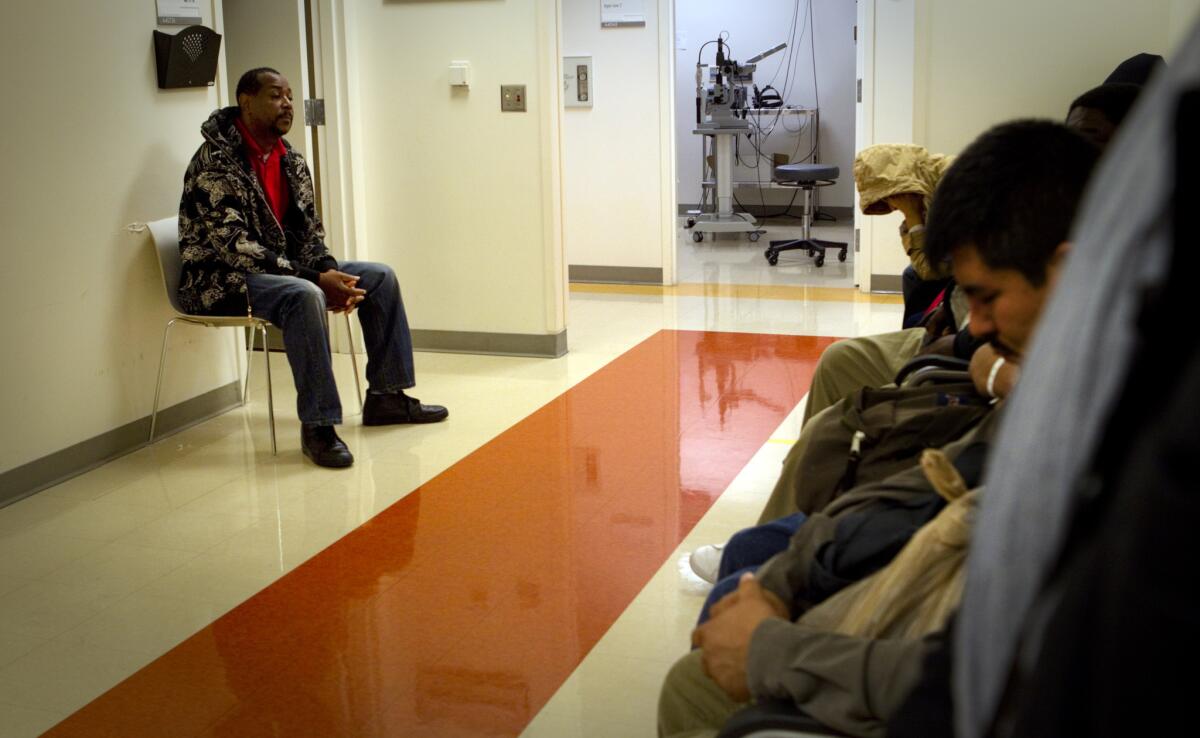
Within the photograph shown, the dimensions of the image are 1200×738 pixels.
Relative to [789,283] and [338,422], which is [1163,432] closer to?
[338,422]

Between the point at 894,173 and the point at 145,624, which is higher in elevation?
the point at 894,173

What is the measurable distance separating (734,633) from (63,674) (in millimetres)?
1871

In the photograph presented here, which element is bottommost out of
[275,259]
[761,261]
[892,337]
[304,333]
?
[761,261]

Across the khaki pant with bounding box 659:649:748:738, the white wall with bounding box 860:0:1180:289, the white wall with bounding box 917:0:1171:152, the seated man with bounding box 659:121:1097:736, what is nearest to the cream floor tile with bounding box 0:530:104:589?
the khaki pant with bounding box 659:649:748:738

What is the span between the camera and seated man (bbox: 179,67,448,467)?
4.19m

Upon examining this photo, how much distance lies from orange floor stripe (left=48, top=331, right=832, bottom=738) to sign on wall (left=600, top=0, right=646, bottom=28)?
3.58 metres

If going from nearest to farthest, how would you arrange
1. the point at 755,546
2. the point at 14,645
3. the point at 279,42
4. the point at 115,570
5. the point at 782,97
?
1. the point at 755,546
2. the point at 14,645
3. the point at 115,570
4. the point at 279,42
5. the point at 782,97

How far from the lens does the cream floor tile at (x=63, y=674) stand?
103 inches

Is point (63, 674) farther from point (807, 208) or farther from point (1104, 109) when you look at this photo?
point (807, 208)

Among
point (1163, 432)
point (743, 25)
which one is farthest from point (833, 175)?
point (1163, 432)

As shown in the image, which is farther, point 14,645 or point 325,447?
point 325,447

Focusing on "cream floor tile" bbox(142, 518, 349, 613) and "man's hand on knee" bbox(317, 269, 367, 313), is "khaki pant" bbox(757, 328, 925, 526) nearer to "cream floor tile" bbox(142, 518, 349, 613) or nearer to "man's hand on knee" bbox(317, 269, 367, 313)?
"cream floor tile" bbox(142, 518, 349, 613)

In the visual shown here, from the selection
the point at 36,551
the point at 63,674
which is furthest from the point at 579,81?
the point at 63,674

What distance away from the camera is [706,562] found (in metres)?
3.13
